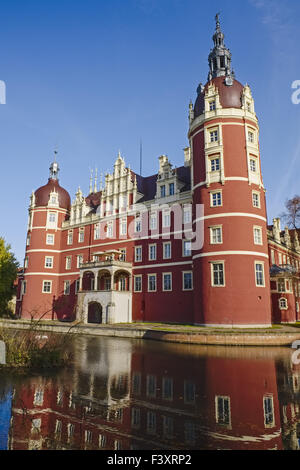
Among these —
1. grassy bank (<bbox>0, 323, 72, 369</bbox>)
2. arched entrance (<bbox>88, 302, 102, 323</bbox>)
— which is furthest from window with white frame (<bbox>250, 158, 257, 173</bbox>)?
grassy bank (<bbox>0, 323, 72, 369</bbox>)

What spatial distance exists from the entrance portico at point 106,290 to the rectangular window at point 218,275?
1351cm

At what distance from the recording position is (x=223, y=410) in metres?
8.24

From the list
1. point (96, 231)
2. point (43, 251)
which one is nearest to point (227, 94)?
point (96, 231)

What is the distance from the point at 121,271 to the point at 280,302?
19481mm

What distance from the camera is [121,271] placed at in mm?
40625

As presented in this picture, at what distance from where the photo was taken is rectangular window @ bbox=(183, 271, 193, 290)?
34.4 m

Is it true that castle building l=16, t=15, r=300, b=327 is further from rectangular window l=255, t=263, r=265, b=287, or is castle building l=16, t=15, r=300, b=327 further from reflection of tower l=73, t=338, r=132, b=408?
reflection of tower l=73, t=338, r=132, b=408

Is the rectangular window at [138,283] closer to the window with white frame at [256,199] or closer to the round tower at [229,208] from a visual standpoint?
the round tower at [229,208]

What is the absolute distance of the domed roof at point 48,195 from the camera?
52125 millimetres

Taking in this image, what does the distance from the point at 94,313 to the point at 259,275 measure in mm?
23312

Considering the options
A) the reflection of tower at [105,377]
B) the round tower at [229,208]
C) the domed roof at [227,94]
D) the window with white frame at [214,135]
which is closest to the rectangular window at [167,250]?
the round tower at [229,208]

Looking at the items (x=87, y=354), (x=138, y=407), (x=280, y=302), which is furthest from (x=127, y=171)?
(x=138, y=407)

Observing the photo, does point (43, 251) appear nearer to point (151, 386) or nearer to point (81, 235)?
point (81, 235)

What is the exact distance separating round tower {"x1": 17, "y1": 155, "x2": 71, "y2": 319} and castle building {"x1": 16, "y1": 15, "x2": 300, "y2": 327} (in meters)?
0.16
